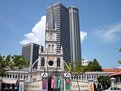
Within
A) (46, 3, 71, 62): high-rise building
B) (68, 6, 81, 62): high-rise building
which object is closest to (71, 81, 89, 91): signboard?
(46, 3, 71, 62): high-rise building

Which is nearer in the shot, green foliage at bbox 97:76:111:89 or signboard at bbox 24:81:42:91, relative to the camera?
signboard at bbox 24:81:42:91

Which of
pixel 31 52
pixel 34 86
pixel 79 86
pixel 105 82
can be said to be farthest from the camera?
pixel 31 52

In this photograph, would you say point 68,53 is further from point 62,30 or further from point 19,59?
point 19,59

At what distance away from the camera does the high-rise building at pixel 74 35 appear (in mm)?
168587

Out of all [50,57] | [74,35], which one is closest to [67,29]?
[74,35]

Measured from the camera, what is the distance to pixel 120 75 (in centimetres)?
4081

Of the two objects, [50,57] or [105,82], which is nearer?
[105,82]

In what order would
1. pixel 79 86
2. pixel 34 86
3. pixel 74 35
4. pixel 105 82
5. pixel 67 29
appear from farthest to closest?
1. pixel 74 35
2. pixel 67 29
3. pixel 105 82
4. pixel 79 86
5. pixel 34 86

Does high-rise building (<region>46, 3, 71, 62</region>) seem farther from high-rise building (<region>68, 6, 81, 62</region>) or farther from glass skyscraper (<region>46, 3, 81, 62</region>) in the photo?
high-rise building (<region>68, 6, 81, 62</region>)

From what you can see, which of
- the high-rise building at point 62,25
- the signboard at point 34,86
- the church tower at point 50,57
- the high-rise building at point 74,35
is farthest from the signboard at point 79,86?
the high-rise building at point 74,35

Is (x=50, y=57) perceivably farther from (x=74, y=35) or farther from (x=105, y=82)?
(x=74, y=35)

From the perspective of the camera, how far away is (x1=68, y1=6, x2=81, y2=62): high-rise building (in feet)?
553

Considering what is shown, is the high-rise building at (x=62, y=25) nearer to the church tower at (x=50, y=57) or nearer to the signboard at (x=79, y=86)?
the church tower at (x=50, y=57)

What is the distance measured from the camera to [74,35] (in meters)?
174
